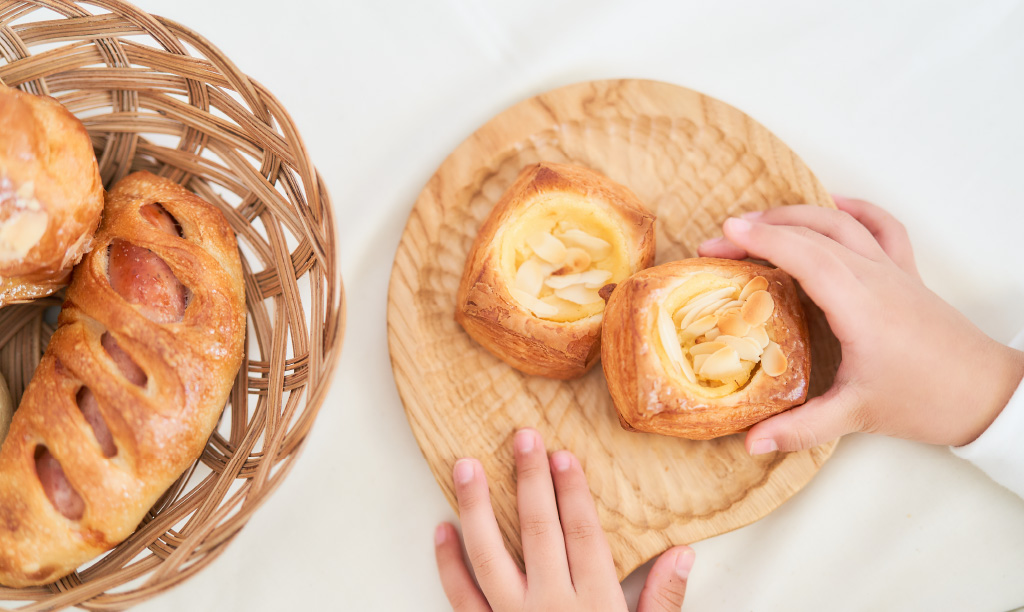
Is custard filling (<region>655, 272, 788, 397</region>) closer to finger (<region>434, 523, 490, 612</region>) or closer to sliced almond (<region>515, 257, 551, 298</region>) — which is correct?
sliced almond (<region>515, 257, 551, 298</region>)

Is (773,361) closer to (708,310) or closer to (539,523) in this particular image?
(708,310)

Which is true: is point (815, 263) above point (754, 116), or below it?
below

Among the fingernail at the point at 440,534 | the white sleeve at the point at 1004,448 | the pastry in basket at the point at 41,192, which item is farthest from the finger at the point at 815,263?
the pastry in basket at the point at 41,192

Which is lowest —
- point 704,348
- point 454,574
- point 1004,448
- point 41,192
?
point 454,574

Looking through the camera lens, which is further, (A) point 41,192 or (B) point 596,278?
(B) point 596,278

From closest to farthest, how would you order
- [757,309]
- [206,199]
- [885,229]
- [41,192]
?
1. [41,192]
2. [757,309]
3. [206,199]
4. [885,229]

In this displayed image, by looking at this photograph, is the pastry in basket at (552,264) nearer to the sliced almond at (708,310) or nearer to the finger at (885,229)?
the sliced almond at (708,310)

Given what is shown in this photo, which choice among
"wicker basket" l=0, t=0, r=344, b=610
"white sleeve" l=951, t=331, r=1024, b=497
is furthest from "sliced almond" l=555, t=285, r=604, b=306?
"white sleeve" l=951, t=331, r=1024, b=497

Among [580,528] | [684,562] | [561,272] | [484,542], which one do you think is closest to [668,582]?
[684,562]
